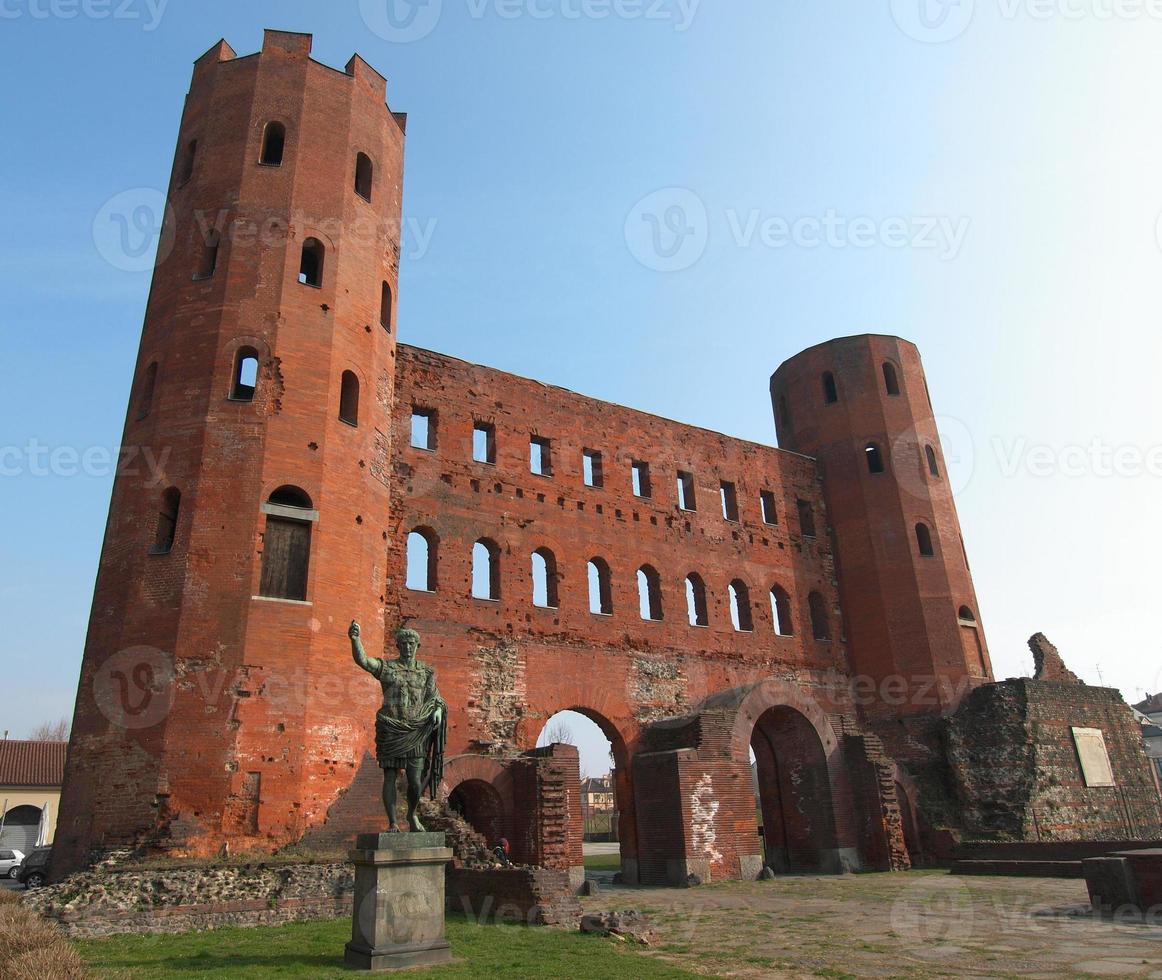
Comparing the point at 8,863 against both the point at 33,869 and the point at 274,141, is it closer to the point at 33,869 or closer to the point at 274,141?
the point at 33,869

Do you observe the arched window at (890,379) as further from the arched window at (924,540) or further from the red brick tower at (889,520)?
the arched window at (924,540)

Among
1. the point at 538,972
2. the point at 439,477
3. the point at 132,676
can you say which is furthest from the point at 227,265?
the point at 538,972

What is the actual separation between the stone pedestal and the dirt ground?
2.44 metres

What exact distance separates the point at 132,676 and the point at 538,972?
886 centimetres

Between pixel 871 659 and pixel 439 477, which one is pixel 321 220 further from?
pixel 871 659

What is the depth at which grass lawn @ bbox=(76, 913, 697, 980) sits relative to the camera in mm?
7547

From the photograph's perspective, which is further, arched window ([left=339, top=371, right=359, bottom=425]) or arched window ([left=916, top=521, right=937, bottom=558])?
arched window ([left=916, top=521, right=937, bottom=558])

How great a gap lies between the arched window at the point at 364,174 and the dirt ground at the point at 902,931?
1509 centimetres

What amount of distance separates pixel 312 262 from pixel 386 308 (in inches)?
70.5

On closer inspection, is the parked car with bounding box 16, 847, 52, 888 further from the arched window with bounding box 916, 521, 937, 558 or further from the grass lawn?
the arched window with bounding box 916, 521, 937, 558

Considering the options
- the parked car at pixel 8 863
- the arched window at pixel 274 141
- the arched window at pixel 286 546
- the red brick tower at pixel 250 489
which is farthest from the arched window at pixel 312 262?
the parked car at pixel 8 863

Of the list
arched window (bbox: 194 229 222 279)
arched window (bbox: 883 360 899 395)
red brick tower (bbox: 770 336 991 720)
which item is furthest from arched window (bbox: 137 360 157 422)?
arched window (bbox: 883 360 899 395)

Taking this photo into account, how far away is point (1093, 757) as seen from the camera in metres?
22.6

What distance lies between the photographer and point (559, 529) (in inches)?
815
